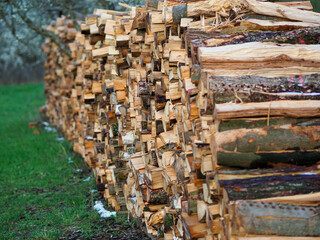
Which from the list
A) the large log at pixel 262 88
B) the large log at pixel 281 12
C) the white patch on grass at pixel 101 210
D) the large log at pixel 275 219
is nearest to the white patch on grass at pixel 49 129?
the white patch on grass at pixel 101 210

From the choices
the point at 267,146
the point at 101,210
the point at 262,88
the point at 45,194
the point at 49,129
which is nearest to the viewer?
the point at 267,146

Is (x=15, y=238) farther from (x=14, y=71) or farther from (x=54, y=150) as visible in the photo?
(x=14, y=71)

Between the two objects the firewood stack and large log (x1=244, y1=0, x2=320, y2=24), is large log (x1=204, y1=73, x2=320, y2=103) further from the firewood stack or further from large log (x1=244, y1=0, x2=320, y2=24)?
large log (x1=244, y1=0, x2=320, y2=24)

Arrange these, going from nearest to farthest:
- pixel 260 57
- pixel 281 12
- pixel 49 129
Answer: pixel 260 57 → pixel 281 12 → pixel 49 129

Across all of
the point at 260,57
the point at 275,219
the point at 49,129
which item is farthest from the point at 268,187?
the point at 49,129

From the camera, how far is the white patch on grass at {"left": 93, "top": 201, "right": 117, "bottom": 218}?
4831 mm

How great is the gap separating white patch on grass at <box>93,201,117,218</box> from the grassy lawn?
0.25ft

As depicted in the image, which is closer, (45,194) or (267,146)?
(267,146)

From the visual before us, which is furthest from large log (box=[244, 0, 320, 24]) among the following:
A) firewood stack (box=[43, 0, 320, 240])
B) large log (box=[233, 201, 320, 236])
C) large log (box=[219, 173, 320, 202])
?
large log (box=[233, 201, 320, 236])

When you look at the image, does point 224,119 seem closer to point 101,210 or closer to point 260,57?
point 260,57

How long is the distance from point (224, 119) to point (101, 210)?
2992mm

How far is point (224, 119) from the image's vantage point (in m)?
2.42

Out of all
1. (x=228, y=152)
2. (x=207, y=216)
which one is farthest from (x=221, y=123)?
(x=207, y=216)

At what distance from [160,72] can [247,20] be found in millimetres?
950
